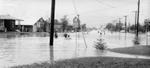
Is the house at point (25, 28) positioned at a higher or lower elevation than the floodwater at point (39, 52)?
higher

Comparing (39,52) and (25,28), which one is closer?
(39,52)

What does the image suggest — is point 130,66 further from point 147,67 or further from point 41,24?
point 41,24

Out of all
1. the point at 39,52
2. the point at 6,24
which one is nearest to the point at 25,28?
the point at 6,24

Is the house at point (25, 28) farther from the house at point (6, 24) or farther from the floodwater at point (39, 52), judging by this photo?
the floodwater at point (39, 52)

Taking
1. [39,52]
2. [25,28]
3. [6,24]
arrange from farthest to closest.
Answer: [25,28] < [6,24] < [39,52]

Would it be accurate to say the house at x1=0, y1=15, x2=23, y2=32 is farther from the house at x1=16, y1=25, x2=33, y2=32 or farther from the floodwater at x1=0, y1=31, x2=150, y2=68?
the floodwater at x1=0, y1=31, x2=150, y2=68

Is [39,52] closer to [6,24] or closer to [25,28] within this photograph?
[6,24]

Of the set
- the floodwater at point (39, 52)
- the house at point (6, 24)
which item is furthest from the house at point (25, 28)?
the floodwater at point (39, 52)

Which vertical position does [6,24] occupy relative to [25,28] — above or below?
above

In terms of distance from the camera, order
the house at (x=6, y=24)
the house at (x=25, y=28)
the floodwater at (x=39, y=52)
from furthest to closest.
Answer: the house at (x=25, y=28) → the house at (x=6, y=24) → the floodwater at (x=39, y=52)

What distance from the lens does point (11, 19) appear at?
90375 millimetres

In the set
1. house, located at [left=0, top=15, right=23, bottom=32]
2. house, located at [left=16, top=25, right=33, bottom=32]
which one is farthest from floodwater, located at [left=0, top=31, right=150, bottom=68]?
house, located at [left=16, top=25, right=33, bottom=32]

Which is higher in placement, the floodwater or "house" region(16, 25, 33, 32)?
"house" region(16, 25, 33, 32)

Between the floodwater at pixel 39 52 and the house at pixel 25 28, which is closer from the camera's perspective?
the floodwater at pixel 39 52
